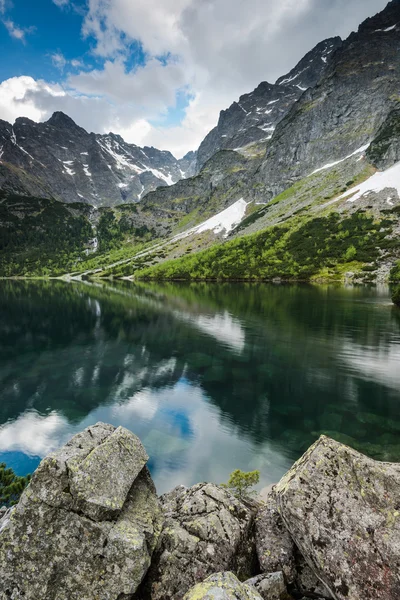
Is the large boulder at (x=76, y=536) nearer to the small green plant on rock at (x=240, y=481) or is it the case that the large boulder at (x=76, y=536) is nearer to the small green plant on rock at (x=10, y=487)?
the small green plant on rock at (x=240, y=481)

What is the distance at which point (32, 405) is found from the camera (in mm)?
24891

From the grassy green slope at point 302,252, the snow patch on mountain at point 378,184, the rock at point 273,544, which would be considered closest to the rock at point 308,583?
the rock at point 273,544

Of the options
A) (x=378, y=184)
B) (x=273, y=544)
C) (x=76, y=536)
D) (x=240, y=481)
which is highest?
(x=378, y=184)

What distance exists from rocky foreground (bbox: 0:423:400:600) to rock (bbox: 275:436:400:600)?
0.02 m

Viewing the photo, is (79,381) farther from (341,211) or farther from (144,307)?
(341,211)

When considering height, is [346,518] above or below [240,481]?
above

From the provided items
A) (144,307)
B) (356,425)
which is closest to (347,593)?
(356,425)

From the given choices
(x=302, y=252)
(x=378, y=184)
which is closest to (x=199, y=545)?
(x=302, y=252)

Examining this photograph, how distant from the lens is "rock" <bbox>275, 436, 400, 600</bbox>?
5617 mm

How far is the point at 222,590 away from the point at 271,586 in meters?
1.79

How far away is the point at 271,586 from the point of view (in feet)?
20.8

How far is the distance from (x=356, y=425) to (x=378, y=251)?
109605mm

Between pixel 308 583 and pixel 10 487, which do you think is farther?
pixel 10 487

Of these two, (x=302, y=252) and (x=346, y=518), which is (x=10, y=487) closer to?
(x=346, y=518)
